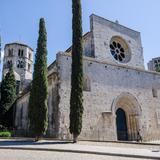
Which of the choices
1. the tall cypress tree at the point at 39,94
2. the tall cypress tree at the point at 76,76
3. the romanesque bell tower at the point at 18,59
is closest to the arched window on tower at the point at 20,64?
the romanesque bell tower at the point at 18,59

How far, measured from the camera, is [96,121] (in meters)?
17.6

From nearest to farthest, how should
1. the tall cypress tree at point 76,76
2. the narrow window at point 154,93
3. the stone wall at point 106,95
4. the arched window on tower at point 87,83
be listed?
the tall cypress tree at point 76,76
the stone wall at point 106,95
the arched window on tower at point 87,83
the narrow window at point 154,93

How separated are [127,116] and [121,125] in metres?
1.17

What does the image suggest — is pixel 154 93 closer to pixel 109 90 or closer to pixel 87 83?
pixel 109 90

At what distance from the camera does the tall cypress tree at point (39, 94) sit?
560 inches

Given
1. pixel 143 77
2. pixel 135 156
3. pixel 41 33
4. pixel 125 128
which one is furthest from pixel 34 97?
pixel 143 77

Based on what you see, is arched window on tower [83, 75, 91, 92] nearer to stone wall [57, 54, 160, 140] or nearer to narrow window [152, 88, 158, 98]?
stone wall [57, 54, 160, 140]

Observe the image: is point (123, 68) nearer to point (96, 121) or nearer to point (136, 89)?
point (136, 89)

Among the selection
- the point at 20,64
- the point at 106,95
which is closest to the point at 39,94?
the point at 106,95

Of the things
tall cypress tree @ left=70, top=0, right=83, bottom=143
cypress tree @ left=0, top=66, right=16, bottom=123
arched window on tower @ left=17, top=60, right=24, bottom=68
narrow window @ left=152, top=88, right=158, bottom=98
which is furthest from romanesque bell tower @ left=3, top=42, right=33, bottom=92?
tall cypress tree @ left=70, top=0, right=83, bottom=143

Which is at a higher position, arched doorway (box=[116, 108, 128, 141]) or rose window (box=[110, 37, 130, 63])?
rose window (box=[110, 37, 130, 63])

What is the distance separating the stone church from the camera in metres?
16.9

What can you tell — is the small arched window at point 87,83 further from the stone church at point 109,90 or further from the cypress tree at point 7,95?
the cypress tree at point 7,95

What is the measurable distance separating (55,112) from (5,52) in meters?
39.1
